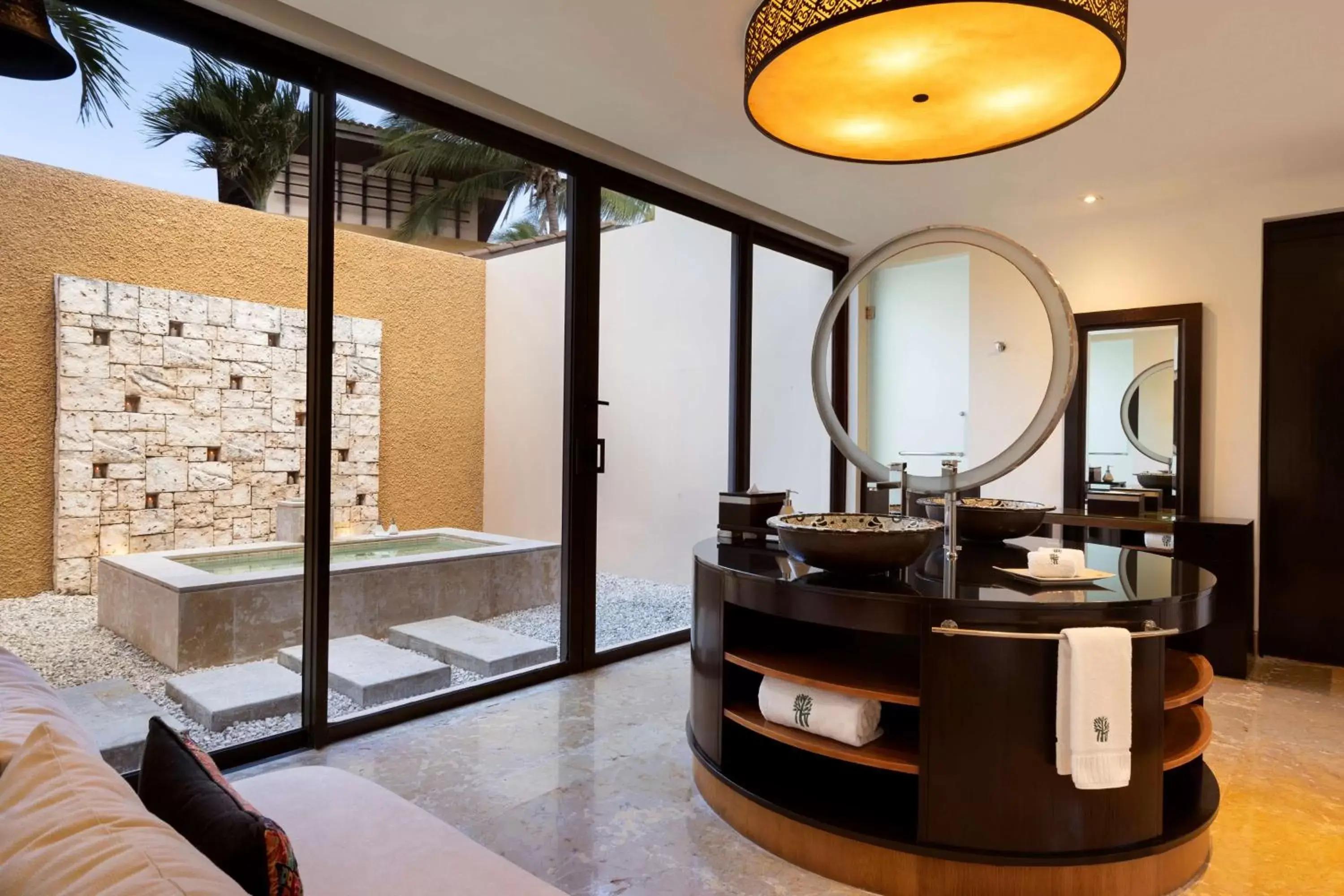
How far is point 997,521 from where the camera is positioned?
265cm

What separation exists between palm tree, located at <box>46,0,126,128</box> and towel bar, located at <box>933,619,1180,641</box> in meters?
2.85

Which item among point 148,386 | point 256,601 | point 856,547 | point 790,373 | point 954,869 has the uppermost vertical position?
point 790,373

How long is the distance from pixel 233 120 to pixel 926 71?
8.44 feet

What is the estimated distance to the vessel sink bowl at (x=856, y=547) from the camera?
1.96m

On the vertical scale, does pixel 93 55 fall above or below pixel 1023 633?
above

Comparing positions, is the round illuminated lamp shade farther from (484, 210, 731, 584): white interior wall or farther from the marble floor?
(484, 210, 731, 584): white interior wall

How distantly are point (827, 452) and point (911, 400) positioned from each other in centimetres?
92

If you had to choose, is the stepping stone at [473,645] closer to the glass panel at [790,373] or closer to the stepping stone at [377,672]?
the stepping stone at [377,672]

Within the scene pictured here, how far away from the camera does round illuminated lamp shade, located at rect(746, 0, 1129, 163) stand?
180cm

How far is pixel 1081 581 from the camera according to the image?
2059 millimetres

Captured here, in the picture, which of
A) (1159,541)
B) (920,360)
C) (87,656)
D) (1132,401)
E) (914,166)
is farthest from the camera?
(920,360)

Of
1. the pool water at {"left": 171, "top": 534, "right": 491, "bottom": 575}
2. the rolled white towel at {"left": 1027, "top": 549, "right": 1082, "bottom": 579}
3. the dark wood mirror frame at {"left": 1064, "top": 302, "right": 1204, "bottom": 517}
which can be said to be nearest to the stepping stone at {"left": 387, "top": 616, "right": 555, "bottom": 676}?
the pool water at {"left": 171, "top": 534, "right": 491, "bottom": 575}


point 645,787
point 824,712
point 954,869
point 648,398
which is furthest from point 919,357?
point 954,869

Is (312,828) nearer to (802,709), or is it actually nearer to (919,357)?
(802,709)
